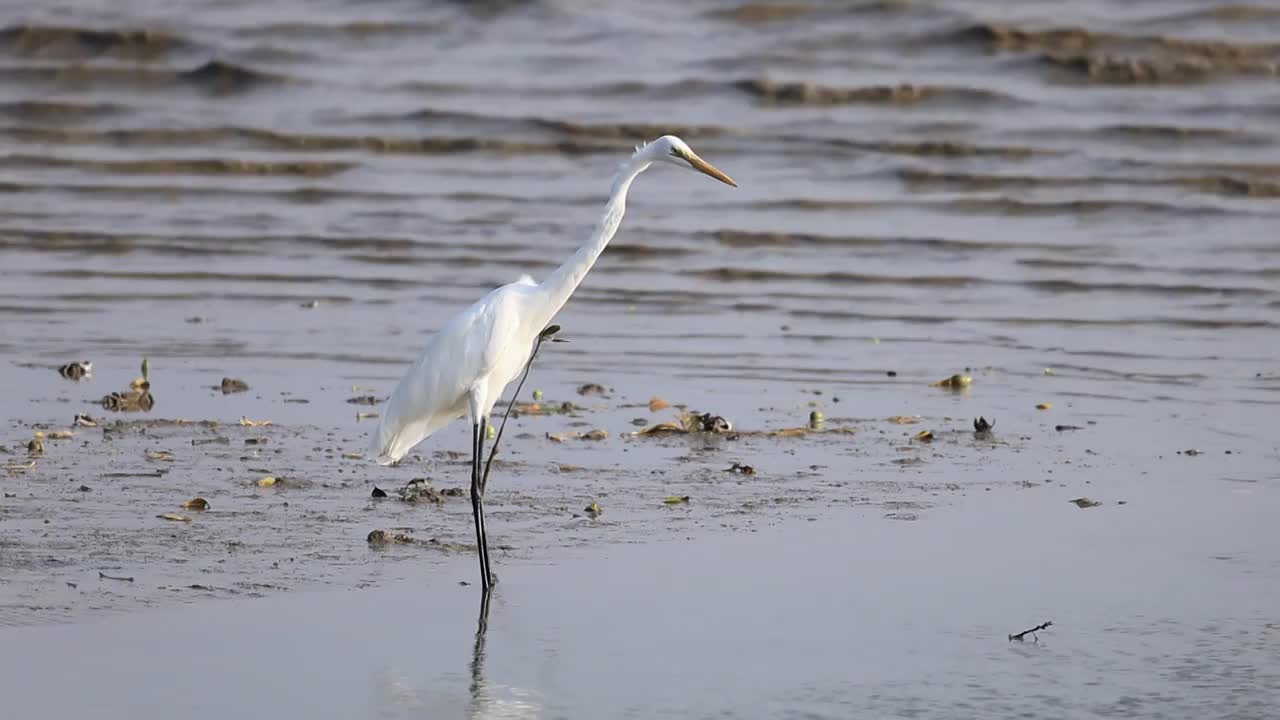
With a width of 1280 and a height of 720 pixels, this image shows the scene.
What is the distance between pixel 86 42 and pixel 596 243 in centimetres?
1820

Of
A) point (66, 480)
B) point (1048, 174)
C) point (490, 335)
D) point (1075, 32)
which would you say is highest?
point (1075, 32)

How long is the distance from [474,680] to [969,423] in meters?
3.81

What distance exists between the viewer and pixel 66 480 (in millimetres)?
6348

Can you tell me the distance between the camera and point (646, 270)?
1269cm

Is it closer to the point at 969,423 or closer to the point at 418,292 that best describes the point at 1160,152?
the point at 418,292

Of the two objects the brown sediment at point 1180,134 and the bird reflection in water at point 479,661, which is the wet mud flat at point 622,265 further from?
the bird reflection in water at point 479,661

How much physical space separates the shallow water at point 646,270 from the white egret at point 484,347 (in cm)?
36

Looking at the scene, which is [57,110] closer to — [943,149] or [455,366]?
[943,149]

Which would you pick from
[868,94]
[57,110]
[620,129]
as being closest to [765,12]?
[868,94]

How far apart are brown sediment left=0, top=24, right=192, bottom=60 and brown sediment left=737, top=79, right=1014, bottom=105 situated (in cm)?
793

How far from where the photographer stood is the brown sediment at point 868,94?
1827 cm

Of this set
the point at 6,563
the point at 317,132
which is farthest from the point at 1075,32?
the point at 6,563

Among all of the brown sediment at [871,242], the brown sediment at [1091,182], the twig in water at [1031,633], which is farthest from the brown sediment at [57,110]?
the twig in water at [1031,633]

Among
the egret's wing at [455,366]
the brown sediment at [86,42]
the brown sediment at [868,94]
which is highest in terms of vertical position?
the brown sediment at [86,42]
